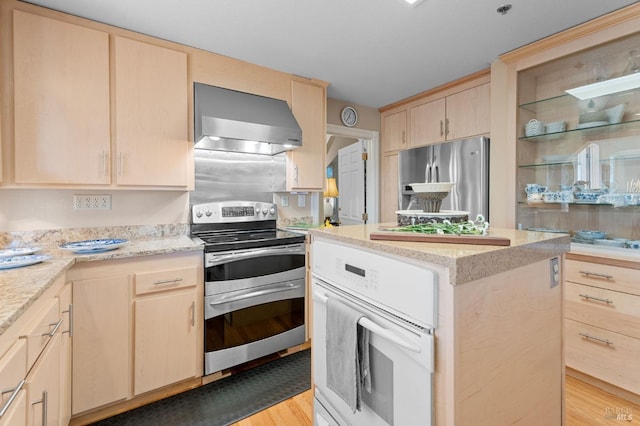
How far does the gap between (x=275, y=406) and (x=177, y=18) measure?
8.03 feet

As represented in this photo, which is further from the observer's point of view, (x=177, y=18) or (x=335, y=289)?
(x=177, y=18)

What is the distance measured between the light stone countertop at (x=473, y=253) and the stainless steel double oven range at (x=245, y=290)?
117cm

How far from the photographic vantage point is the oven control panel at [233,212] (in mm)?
2461

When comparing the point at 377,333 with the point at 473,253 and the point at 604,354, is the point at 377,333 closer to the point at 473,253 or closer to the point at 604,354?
the point at 473,253

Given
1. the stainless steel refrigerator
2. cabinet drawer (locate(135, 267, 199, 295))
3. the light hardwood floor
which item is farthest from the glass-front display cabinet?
cabinet drawer (locate(135, 267, 199, 295))

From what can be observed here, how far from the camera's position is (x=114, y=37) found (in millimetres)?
1960

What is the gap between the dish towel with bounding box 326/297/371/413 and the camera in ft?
3.29

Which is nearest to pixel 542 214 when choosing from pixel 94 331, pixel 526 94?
pixel 526 94

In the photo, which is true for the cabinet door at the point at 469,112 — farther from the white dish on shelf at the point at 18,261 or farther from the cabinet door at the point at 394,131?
the white dish on shelf at the point at 18,261

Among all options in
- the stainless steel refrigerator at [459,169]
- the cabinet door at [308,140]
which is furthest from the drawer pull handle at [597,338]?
the cabinet door at [308,140]

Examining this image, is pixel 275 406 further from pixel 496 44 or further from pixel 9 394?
pixel 496 44

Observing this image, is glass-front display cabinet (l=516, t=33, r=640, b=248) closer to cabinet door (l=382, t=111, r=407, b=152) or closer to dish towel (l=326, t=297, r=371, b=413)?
cabinet door (l=382, t=111, r=407, b=152)

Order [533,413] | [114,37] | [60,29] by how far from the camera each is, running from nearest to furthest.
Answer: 1. [533,413]
2. [60,29]
3. [114,37]

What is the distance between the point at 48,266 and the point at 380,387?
1.53m
